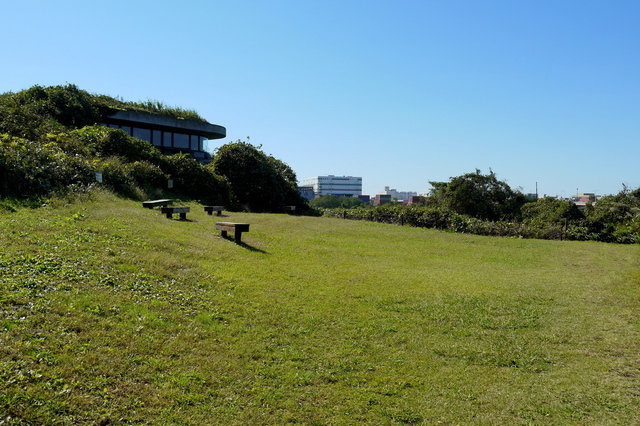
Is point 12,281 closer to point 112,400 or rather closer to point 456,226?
point 112,400

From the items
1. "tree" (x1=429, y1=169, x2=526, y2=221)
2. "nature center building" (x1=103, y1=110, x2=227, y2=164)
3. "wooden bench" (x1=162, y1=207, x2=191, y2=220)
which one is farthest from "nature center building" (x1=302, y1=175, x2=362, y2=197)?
"wooden bench" (x1=162, y1=207, x2=191, y2=220)

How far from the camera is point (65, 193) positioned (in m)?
12.9

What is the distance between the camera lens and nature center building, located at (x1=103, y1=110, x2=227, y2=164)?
105 feet

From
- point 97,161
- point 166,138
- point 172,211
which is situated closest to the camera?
point 172,211

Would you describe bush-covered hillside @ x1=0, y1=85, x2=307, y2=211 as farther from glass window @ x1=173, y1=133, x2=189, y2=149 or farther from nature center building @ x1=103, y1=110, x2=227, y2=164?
glass window @ x1=173, y1=133, x2=189, y2=149

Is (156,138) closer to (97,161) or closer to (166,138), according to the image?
(166,138)

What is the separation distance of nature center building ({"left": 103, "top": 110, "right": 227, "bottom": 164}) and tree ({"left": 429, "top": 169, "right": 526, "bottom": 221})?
19.6 m

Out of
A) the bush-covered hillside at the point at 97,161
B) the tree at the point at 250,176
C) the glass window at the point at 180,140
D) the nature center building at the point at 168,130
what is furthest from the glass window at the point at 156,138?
the tree at the point at 250,176

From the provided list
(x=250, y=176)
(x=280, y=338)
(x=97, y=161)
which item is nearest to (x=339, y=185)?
(x=250, y=176)

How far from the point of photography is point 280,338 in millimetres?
5586

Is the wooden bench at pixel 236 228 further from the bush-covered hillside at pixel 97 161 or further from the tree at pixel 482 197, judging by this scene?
the tree at pixel 482 197

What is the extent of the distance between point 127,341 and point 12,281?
1.96 m

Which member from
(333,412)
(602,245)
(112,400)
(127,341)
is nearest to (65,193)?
(127,341)

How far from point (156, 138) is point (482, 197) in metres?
24.4
